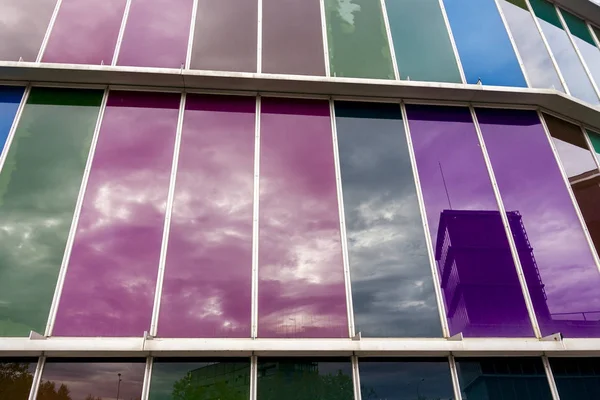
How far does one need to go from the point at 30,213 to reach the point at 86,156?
1.42 meters

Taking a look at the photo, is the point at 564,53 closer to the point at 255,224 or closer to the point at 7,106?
the point at 255,224

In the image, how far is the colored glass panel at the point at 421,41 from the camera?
9812 millimetres

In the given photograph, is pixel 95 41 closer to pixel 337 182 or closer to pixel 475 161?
pixel 337 182

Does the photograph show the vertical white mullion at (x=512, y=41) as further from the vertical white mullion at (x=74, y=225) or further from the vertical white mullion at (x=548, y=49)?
the vertical white mullion at (x=74, y=225)

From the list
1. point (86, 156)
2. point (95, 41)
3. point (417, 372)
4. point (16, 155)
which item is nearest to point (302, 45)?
point (95, 41)

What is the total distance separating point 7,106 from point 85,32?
2.29 m

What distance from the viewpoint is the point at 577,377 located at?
Answer: 730cm

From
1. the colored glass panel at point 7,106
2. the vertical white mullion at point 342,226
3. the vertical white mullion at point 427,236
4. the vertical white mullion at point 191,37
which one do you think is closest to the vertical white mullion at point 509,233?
the vertical white mullion at point 427,236

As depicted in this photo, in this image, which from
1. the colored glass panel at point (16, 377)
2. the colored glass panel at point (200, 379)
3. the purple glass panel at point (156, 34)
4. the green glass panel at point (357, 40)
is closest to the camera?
the colored glass panel at point (16, 377)

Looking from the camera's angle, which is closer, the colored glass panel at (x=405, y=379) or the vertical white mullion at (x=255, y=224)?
the colored glass panel at (x=405, y=379)

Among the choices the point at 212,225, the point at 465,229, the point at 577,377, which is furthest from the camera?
the point at 465,229

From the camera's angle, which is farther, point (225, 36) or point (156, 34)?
point (225, 36)

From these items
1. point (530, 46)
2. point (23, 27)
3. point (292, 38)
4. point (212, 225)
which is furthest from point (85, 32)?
point (530, 46)

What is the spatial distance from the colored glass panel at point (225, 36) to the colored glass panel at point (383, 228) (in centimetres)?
243
